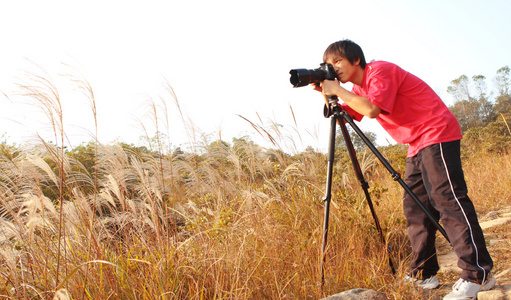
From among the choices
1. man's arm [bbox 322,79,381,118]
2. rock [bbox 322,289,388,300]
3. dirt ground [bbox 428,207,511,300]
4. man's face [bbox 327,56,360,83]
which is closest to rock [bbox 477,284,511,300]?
dirt ground [bbox 428,207,511,300]

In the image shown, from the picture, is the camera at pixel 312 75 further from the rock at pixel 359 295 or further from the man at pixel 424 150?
the rock at pixel 359 295

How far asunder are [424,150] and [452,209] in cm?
40

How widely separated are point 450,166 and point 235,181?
1.87 m

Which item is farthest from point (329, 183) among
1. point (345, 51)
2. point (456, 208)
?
point (345, 51)

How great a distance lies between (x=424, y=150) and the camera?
7.34 ft

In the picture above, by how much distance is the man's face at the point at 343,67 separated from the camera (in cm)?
237

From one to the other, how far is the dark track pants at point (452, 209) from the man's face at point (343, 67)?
705mm

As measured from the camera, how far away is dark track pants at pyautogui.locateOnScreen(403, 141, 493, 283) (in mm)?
2037

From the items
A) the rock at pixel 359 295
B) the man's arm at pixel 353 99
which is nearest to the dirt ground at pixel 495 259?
the rock at pixel 359 295

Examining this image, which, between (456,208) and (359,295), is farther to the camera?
(456,208)

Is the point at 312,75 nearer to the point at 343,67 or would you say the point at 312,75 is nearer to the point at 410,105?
the point at 343,67

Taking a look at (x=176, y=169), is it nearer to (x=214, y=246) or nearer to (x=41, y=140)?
(x=214, y=246)

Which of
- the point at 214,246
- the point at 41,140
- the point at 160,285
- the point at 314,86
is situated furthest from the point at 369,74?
the point at 41,140

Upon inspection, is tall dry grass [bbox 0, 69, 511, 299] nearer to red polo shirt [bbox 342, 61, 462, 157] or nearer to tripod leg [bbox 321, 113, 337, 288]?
tripod leg [bbox 321, 113, 337, 288]
